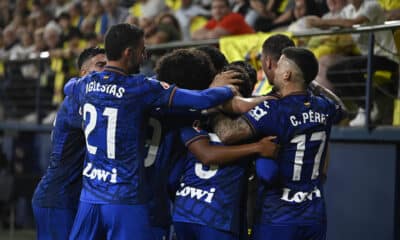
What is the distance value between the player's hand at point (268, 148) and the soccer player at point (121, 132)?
355 millimetres

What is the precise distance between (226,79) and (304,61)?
0.51 metres

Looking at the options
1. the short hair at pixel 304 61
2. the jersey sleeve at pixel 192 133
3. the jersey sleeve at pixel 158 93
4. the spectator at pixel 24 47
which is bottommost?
the jersey sleeve at pixel 192 133

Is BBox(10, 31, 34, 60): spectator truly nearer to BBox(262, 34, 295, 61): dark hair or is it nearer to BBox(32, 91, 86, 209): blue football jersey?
BBox(32, 91, 86, 209): blue football jersey

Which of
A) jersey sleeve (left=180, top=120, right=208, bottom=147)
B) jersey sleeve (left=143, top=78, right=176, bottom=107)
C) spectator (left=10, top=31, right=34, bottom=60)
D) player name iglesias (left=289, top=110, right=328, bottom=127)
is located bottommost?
jersey sleeve (left=180, top=120, right=208, bottom=147)

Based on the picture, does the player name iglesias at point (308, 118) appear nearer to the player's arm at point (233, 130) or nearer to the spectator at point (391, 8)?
the player's arm at point (233, 130)

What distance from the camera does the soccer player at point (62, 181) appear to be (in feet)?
17.5

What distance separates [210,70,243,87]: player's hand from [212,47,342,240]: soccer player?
0.83ft

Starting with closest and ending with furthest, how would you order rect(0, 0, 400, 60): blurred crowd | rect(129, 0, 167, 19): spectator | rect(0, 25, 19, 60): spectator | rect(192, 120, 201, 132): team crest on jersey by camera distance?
rect(192, 120, 201, 132): team crest on jersey, rect(0, 0, 400, 60): blurred crowd, rect(129, 0, 167, 19): spectator, rect(0, 25, 19, 60): spectator

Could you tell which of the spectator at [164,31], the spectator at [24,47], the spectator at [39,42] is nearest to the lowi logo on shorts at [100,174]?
the spectator at [164,31]

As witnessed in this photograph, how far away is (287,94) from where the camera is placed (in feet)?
15.2

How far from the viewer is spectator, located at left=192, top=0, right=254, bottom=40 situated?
9.20 m

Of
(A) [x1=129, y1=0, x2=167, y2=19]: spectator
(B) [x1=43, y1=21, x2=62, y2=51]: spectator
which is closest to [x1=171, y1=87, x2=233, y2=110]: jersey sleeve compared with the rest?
(A) [x1=129, y1=0, x2=167, y2=19]: spectator

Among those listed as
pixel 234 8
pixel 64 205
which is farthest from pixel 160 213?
pixel 234 8

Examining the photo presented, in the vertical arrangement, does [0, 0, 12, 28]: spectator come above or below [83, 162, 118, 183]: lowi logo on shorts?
above
